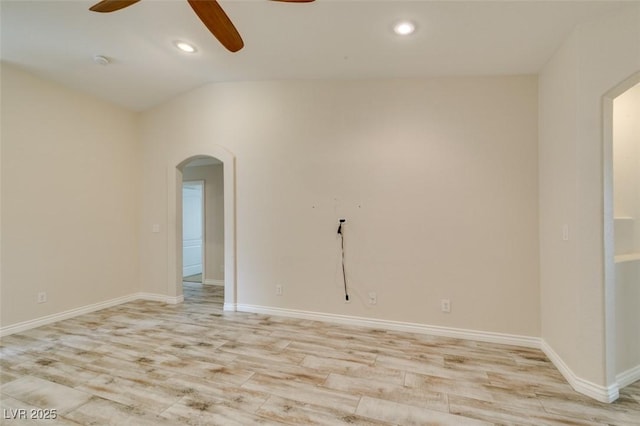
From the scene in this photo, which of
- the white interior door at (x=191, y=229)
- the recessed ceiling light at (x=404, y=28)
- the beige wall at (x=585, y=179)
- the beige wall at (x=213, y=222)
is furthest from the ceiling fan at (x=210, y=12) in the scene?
the white interior door at (x=191, y=229)

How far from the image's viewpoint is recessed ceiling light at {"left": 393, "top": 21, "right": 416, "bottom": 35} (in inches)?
92.0

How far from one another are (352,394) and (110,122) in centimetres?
474

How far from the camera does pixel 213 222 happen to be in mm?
5707

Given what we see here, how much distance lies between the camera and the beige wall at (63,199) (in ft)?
10.5

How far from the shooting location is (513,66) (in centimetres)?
276

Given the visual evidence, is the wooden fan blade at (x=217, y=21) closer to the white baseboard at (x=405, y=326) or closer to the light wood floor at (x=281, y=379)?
the light wood floor at (x=281, y=379)

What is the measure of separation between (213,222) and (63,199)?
2.38 metres

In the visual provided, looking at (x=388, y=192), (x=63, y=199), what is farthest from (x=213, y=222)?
(x=388, y=192)

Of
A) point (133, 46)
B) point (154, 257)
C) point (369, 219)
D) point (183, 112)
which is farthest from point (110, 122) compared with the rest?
point (369, 219)

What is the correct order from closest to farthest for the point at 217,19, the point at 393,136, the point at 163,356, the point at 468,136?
the point at 217,19 → the point at 163,356 → the point at 468,136 → the point at 393,136

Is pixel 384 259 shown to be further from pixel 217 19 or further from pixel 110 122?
pixel 110 122

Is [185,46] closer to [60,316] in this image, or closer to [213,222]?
[213,222]

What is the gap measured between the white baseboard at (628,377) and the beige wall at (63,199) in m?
5.65

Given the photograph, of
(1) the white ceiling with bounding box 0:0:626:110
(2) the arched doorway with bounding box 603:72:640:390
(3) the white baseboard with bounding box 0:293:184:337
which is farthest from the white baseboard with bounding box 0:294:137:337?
(2) the arched doorway with bounding box 603:72:640:390
